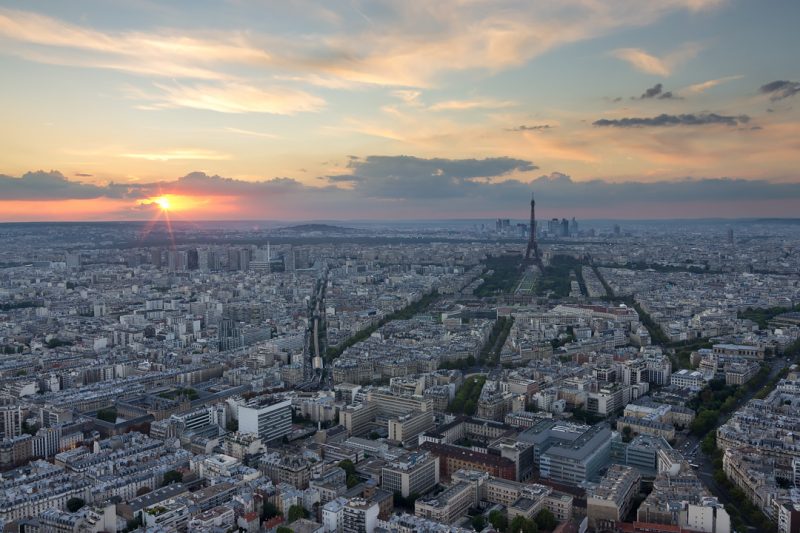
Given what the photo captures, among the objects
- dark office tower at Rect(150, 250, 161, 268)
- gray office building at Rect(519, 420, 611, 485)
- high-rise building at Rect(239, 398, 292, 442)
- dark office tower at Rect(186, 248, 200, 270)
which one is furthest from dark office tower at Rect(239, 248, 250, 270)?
gray office building at Rect(519, 420, 611, 485)

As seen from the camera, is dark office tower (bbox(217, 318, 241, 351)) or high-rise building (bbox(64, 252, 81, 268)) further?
high-rise building (bbox(64, 252, 81, 268))

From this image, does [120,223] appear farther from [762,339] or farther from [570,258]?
[762,339]

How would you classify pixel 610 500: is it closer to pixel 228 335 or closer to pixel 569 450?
pixel 569 450

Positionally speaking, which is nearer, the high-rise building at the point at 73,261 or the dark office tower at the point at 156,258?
the high-rise building at the point at 73,261

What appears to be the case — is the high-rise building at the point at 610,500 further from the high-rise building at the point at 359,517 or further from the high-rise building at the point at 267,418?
the high-rise building at the point at 267,418

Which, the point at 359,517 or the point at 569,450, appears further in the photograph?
the point at 569,450

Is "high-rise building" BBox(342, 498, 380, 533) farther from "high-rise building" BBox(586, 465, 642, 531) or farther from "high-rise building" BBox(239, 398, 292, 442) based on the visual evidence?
"high-rise building" BBox(239, 398, 292, 442)

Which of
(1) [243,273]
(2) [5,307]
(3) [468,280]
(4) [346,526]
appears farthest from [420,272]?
(4) [346,526]

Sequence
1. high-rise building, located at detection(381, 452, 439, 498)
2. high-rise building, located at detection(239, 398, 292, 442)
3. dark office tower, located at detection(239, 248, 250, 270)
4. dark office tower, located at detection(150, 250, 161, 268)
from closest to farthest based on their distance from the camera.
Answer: high-rise building, located at detection(381, 452, 439, 498) < high-rise building, located at detection(239, 398, 292, 442) < dark office tower, located at detection(239, 248, 250, 270) < dark office tower, located at detection(150, 250, 161, 268)

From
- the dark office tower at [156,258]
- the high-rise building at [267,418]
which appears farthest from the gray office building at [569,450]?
the dark office tower at [156,258]

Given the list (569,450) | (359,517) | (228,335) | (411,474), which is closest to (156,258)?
(228,335)
